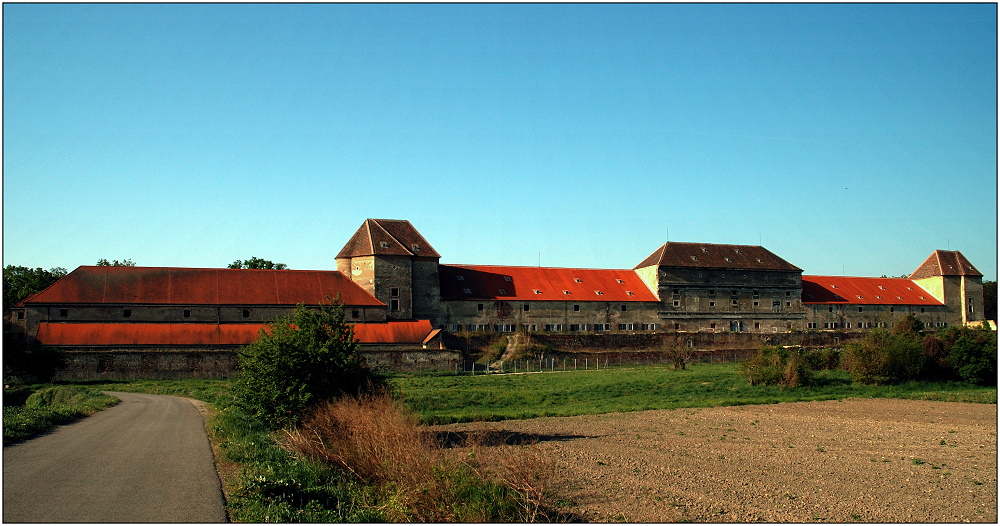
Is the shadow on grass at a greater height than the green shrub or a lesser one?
lesser

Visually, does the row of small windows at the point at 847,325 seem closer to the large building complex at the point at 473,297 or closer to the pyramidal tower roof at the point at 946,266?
the large building complex at the point at 473,297

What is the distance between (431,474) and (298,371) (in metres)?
8.83

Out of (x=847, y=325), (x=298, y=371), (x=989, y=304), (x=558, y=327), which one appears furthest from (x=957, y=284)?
(x=298, y=371)

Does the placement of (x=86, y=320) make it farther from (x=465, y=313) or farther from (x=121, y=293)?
(x=465, y=313)

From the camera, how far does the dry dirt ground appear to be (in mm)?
14516

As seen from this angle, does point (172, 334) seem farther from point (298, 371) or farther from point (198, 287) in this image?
point (298, 371)

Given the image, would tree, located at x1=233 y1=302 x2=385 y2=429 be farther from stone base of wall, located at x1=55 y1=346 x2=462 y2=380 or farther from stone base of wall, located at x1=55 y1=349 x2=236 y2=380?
stone base of wall, located at x1=55 y1=349 x2=236 y2=380

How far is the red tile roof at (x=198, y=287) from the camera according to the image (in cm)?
5312

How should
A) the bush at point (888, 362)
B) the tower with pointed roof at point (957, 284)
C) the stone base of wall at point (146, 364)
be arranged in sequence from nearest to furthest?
1. the bush at point (888, 362)
2. the stone base of wall at point (146, 364)
3. the tower with pointed roof at point (957, 284)

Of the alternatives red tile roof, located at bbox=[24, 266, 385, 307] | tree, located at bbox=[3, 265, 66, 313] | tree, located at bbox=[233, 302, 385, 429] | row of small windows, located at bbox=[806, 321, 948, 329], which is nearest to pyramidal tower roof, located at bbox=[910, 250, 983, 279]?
row of small windows, located at bbox=[806, 321, 948, 329]

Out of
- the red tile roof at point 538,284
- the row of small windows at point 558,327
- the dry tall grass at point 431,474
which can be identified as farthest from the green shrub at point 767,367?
the dry tall grass at point 431,474

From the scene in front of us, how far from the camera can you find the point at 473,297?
2470 inches

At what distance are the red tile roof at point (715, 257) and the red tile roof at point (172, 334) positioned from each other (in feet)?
77.6

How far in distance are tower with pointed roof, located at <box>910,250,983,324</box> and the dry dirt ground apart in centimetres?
5346
